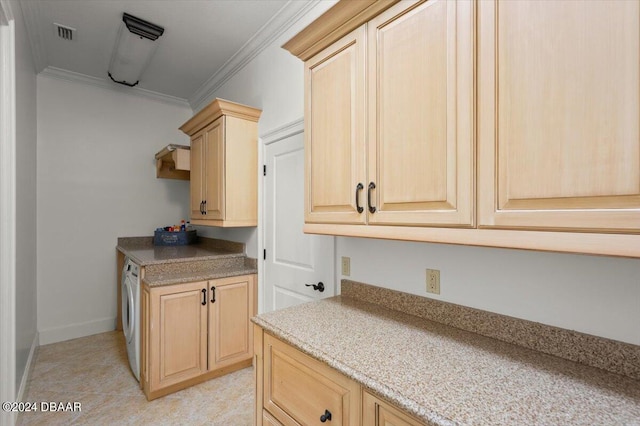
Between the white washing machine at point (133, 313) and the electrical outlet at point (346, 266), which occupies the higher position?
the electrical outlet at point (346, 266)

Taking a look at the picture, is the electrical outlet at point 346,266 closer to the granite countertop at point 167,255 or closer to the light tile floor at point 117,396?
→ the light tile floor at point 117,396

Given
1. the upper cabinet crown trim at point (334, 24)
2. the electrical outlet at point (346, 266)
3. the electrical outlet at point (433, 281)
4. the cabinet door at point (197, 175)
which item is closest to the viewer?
the upper cabinet crown trim at point (334, 24)

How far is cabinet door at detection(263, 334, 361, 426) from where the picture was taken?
102 cm

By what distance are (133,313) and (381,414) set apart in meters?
2.25

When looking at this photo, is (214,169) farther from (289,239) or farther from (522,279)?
(522,279)

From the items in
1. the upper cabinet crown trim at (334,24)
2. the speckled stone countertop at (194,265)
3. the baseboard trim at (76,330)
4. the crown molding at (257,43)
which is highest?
the crown molding at (257,43)

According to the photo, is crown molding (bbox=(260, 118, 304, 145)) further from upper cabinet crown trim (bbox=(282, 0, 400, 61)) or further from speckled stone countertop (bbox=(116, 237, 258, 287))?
speckled stone countertop (bbox=(116, 237, 258, 287))

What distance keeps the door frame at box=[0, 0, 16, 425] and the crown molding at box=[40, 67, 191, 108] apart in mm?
1799

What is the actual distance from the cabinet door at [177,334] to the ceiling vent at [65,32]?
2299 mm

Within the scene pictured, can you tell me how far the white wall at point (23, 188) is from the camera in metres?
2.06

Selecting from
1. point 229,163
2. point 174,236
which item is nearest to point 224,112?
point 229,163

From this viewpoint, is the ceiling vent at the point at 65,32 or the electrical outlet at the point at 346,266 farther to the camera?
the ceiling vent at the point at 65,32

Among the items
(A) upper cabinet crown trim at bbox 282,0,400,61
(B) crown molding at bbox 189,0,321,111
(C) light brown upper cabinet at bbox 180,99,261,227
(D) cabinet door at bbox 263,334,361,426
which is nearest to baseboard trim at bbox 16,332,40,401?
(C) light brown upper cabinet at bbox 180,99,261,227

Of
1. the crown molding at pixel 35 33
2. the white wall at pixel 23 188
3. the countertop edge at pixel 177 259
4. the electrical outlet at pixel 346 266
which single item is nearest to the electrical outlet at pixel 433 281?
the electrical outlet at pixel 346 266
